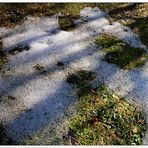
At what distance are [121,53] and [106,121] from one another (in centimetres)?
405

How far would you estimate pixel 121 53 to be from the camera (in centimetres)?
1333

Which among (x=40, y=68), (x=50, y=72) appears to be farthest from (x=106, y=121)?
(x=40, y=68)

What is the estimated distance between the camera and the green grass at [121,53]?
1287cm

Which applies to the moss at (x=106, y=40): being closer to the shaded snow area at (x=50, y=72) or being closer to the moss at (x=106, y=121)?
the shaded snow area at (x=50, y=72)

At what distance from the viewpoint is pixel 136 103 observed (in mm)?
11000

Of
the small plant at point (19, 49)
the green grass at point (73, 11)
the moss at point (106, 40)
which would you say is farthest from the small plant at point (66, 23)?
the small plant at point (19, 49)

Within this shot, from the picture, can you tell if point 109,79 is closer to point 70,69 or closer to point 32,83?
point 70,69

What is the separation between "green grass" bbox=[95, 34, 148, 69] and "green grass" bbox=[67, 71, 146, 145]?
1.88 metres

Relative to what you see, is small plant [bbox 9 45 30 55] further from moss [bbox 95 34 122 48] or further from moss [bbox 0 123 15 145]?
moss [bbox 0 123 15 145]

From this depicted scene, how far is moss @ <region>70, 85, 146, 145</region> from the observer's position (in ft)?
31.7

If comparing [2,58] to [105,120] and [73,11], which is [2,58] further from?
[73,11]

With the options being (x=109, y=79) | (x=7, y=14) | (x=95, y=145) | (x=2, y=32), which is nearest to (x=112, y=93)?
(x=109, y=79)

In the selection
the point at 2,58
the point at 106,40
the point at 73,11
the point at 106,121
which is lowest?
the point at 106,121

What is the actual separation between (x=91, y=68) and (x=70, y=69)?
0.83 m
